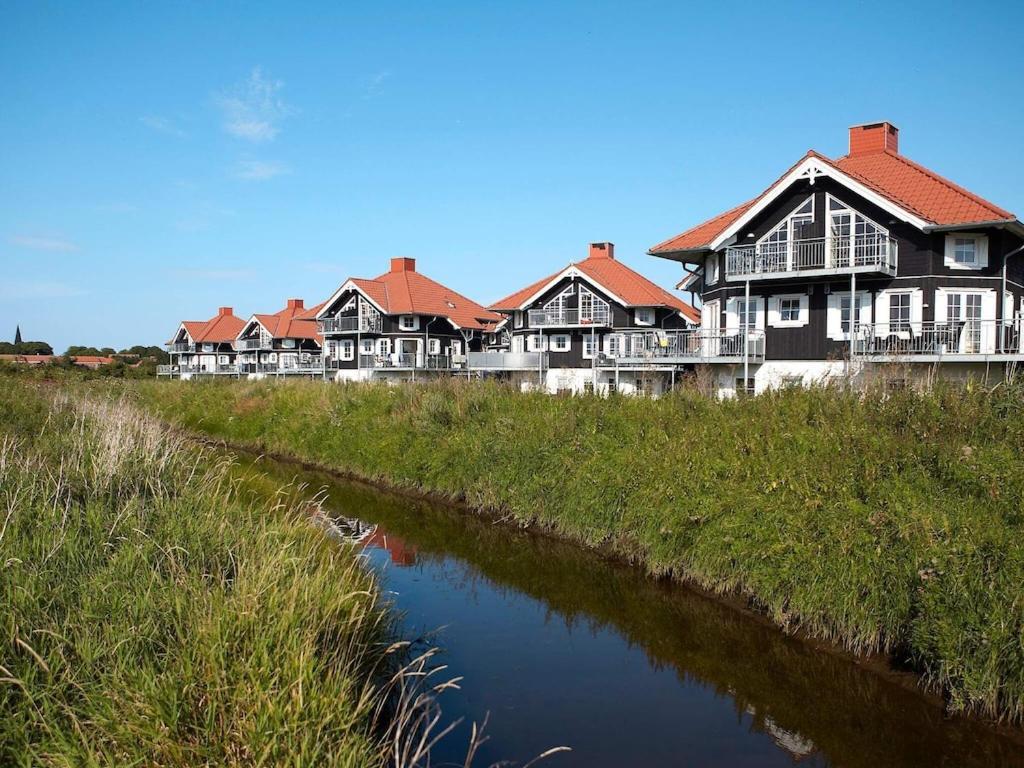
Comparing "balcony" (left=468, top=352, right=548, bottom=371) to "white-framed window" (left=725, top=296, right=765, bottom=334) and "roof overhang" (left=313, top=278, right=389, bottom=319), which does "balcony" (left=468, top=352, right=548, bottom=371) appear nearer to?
"roof overhang" (left=313, top=278, right=389, bottom=319)

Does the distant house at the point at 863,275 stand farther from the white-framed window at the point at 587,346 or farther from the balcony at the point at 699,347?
the white-framed window at the point at 587,346

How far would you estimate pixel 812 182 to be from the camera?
24.8m

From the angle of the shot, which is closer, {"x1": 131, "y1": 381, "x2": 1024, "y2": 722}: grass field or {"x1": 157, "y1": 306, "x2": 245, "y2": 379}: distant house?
{"x1": 131, "y1": 381, "x2": 1024, "y2": 722}: grass field

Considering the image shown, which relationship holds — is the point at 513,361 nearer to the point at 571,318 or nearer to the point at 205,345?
the point at 571,318

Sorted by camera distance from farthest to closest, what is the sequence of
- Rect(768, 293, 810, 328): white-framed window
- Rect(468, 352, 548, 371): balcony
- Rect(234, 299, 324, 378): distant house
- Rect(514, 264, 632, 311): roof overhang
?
Rect(234, 299, 324, 378): distant house
Rect(468, 352, 548, 371): balcony
Rect(514, 264, 632, 311): roof overhang
Rect(768, 293, 810, 328): white-framed window

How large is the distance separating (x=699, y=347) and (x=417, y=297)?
30294 millimetres

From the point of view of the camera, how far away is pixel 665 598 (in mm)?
10859

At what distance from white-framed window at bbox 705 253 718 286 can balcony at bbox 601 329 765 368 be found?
2773mm

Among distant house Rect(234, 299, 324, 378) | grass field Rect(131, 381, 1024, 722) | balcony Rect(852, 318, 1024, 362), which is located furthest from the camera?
distant house Rect(234, 299, 324, 378)

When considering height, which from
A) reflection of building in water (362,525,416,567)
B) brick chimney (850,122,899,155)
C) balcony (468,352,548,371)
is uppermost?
brick chimney (850,122,899,155)

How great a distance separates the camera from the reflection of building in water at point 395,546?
13117mm

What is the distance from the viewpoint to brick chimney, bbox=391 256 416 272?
184 ft

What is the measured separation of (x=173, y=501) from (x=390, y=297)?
45711 mm

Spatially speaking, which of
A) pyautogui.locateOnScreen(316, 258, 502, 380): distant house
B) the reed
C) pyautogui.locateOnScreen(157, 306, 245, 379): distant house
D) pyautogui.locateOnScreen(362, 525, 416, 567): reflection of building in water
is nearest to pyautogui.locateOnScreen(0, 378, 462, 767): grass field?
the reed
